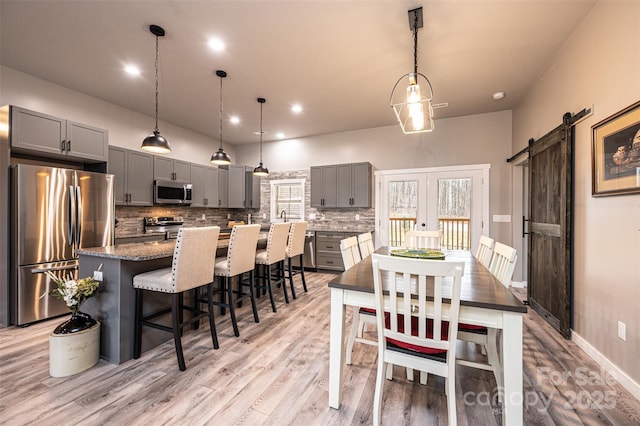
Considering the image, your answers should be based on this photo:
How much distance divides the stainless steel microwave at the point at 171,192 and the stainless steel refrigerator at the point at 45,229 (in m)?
1.17

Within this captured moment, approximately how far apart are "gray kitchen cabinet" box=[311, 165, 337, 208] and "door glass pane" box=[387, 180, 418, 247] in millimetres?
1141

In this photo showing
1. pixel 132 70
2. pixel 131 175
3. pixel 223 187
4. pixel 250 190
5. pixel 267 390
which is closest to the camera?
Result: pixel 267 390

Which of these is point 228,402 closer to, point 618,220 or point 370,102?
point 618,220

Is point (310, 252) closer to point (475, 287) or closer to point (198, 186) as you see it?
point (198, 186)

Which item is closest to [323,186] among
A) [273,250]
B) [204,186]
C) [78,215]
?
[204,186]

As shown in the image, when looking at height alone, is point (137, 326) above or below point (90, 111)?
below

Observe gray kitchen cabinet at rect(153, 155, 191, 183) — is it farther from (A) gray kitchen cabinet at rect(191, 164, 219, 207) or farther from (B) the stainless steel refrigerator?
(B) the stainless steel refrigerator

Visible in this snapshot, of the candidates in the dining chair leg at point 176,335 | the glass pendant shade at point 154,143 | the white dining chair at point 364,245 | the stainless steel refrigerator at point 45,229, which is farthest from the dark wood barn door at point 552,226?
the stainless steel refrigerator at point 45,229

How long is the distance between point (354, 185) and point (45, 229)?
4476mm

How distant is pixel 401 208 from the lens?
5.21 metres

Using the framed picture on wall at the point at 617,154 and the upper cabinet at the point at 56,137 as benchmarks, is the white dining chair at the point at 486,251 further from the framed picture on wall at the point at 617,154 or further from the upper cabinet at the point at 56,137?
the upper cabinet at the point at 56,137

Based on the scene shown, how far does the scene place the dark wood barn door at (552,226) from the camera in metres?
2.57

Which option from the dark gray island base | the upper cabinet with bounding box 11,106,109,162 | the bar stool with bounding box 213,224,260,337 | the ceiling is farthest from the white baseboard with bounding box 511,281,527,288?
the upper cabinet with bounding box 11,106,109,162

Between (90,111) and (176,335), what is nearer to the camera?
(176,335)
